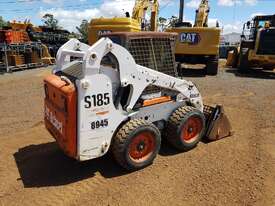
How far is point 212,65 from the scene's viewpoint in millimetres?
14672

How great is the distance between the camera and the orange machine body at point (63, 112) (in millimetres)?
4082

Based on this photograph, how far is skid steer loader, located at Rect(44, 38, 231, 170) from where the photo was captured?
4129 millimetres

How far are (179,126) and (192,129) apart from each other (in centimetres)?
48

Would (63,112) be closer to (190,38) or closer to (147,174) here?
(147,174)

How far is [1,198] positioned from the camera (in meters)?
4.11

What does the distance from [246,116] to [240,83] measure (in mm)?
5467

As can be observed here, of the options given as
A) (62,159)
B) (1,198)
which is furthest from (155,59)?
(1,198)

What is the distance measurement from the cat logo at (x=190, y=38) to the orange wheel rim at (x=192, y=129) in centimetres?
911

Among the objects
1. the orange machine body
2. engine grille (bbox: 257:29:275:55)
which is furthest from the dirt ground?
engine grille (bbox: 257:29:275:55)

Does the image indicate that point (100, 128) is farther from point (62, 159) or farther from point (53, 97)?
point (62, 159)

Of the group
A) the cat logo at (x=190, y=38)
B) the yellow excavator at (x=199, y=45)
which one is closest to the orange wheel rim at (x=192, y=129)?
the yellow excavator at (x=199, y=45)

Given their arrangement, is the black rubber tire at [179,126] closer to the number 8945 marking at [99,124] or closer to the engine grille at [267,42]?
the number 8945 marking at [99,124]

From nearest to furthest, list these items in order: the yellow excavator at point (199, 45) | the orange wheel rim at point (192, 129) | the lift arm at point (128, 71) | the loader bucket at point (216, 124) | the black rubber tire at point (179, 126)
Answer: the lift arm at point (128, 71) < the black rubber tire at point (179, 126) < the orange wheel rim at point (192, 129) < the loader bucket at point (216, 124) < the yellow excavator at point (199, 45)

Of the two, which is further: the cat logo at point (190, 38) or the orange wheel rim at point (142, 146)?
the cat logo at point (190, 38)
